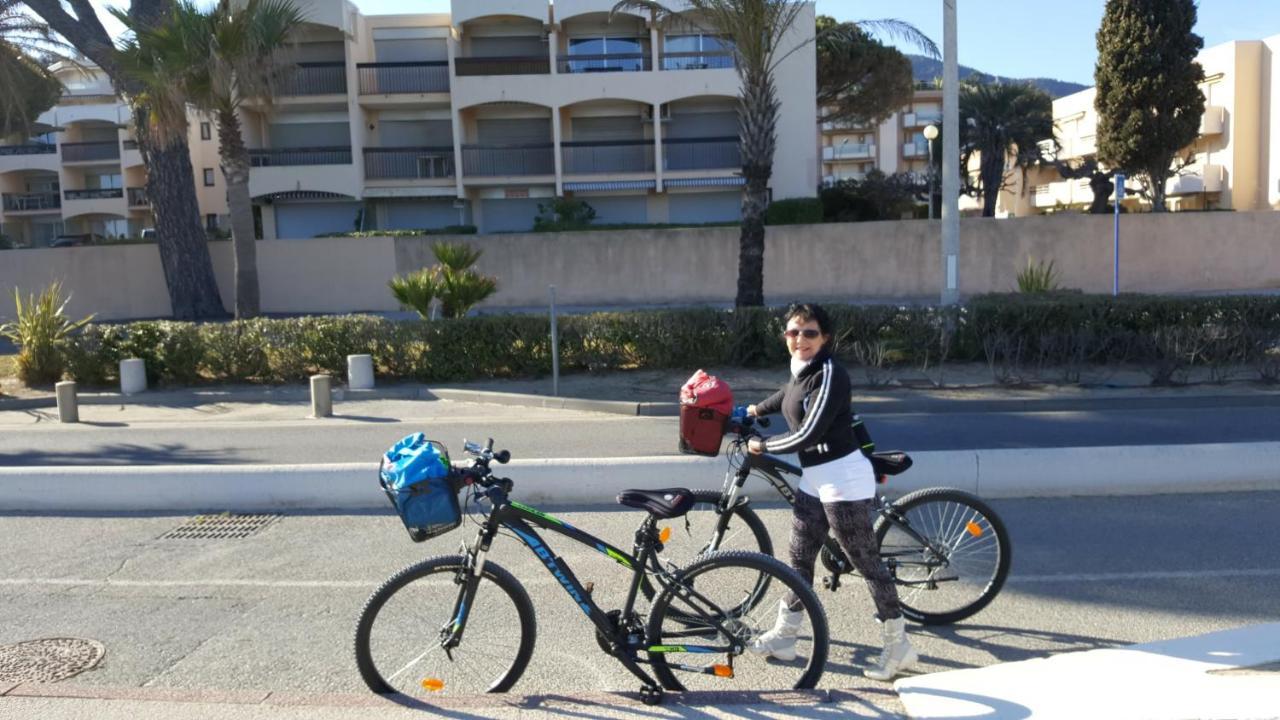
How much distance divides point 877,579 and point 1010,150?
4697 centimetres

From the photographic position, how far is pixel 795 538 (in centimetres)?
487

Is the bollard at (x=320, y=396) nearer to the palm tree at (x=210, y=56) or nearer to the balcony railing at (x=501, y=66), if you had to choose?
the palm tree at (x=210, y=56)

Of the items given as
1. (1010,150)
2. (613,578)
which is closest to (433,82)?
(1010,150)

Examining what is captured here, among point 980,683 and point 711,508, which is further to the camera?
point 711,508

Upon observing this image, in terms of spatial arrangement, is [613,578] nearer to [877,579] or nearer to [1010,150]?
[877,579]

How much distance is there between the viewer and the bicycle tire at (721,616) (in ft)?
13.8

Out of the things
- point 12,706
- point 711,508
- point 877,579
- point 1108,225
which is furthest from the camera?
point 1108,225

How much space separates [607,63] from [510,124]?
13.8 feet

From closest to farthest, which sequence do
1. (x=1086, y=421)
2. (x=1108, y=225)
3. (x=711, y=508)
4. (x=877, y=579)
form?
(x=877, y=579) → (x=711, y=508) → (x=1086, y=421) → (x=1108, y=225)

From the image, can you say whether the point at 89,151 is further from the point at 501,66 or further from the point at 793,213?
the point at 793,213

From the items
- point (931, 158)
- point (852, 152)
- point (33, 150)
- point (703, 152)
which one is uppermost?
point (852, 152)

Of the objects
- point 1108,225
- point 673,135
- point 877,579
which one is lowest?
point 877,579

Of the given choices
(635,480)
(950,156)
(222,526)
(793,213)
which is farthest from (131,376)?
(793,213)

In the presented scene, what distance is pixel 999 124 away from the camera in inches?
1796
